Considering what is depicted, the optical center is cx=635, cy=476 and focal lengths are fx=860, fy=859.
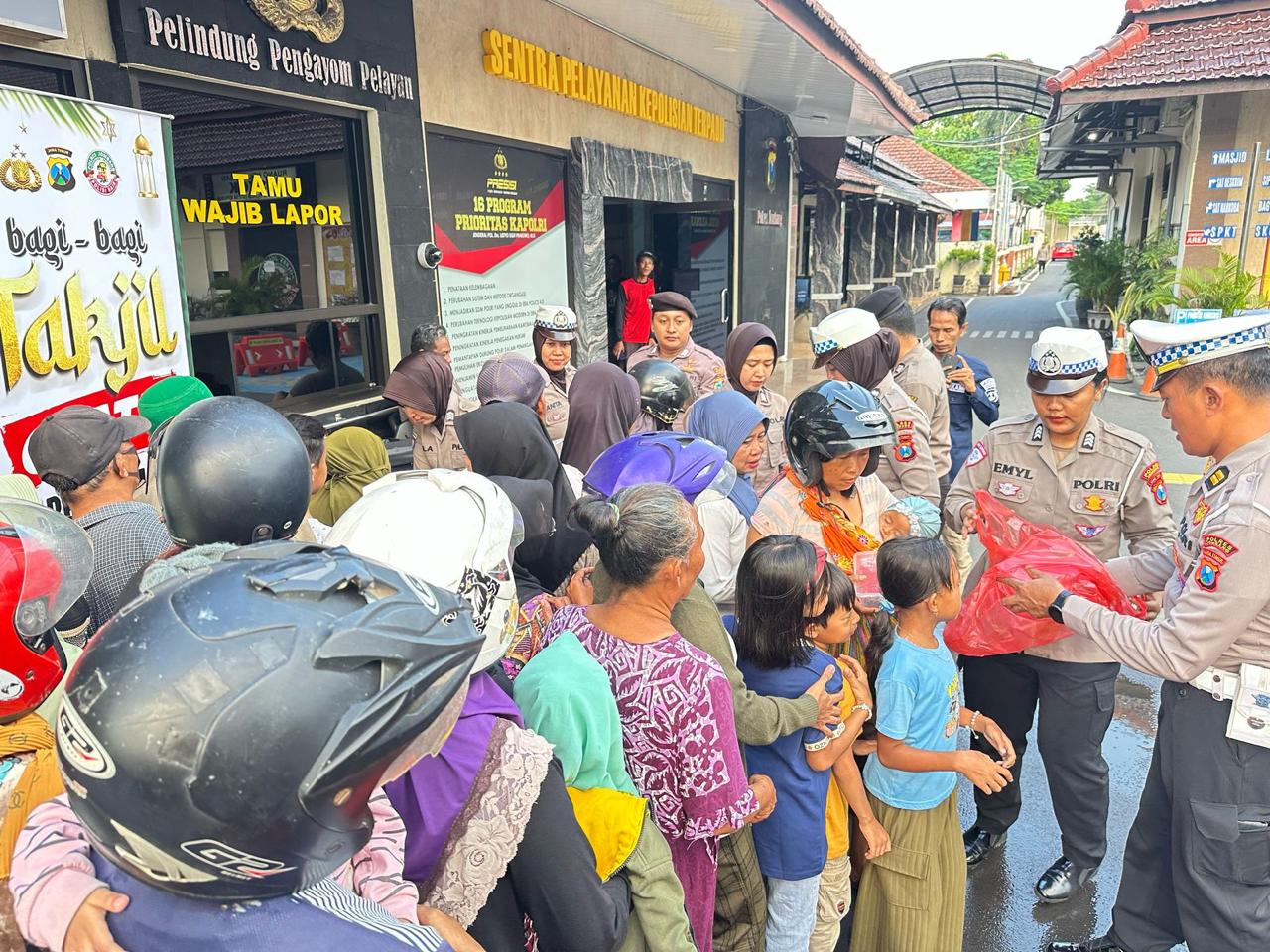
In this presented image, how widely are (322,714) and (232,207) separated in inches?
184

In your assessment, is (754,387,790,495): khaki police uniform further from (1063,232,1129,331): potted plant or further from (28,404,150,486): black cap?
(1063,232,1129,331): potted plant

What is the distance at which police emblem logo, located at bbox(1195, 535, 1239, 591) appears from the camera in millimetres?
2086

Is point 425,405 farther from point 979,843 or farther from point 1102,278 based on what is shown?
point 1102,278

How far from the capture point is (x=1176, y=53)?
38.7 ft

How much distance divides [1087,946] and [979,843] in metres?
0.51

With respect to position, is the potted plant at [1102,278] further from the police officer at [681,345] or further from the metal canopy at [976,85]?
the police officer at [681,345]

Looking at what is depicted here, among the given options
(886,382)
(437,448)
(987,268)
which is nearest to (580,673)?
(886,382)

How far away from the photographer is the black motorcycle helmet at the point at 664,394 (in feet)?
12.2

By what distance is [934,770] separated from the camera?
231 centimetres

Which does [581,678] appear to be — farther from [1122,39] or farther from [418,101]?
[1122,39]

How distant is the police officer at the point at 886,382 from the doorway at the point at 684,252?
7.27m

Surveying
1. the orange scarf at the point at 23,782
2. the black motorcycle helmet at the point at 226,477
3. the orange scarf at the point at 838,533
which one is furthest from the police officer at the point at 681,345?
the orange scarf at the point at 23,782

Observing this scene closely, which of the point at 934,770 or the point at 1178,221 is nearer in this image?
the point at 934,770

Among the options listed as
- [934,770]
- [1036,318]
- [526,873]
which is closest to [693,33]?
[934,770]
